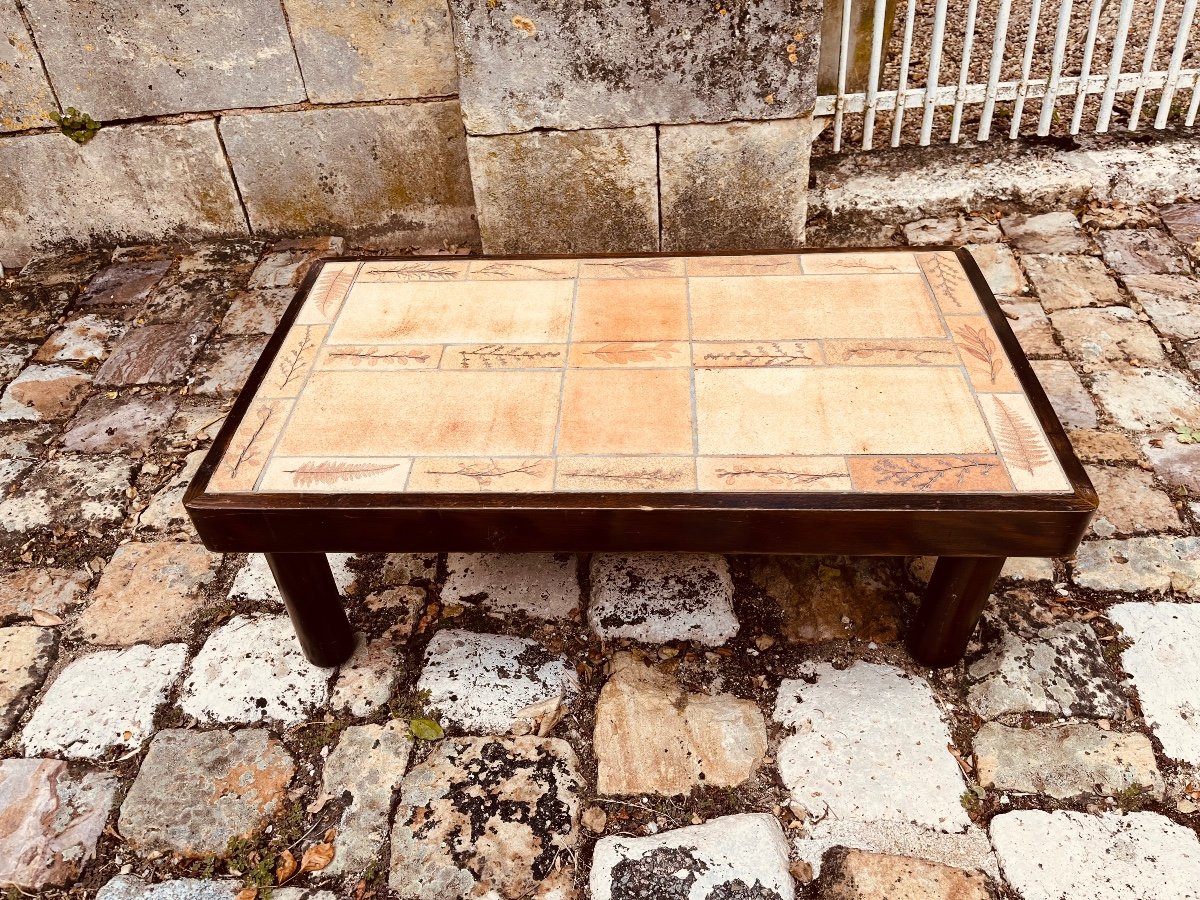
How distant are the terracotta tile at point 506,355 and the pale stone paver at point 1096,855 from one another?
5.05 feet

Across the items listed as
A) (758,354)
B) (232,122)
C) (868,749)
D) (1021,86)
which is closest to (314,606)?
(758,354)

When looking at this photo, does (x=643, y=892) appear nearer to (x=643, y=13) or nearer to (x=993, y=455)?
(x=993, y=455)

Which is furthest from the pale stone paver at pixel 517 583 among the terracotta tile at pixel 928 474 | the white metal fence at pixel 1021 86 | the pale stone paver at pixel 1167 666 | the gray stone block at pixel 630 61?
A: the white metal fence at pixel 1021 86

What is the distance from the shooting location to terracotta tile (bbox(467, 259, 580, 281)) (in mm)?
2662

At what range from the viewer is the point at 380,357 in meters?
2.36

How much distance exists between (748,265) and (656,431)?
0.85 metres

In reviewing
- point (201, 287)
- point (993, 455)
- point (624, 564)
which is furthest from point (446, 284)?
point (201, 287)

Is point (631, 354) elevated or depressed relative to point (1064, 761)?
elevated

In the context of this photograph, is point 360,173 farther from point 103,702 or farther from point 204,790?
point 204,790

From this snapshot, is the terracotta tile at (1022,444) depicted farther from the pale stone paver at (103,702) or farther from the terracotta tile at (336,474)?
the pale stone paver at (103,702)

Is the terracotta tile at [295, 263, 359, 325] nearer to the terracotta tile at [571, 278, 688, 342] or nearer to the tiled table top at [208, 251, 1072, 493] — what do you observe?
the tiled table top at [208, 251, 1072, 493]

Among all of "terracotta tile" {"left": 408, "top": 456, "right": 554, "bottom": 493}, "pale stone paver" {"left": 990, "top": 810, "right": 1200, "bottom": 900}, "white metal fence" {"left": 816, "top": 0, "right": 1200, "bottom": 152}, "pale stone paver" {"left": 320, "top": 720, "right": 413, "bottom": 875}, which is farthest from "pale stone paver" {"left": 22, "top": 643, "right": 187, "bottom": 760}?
"white metal fence" {"left": 816, "top": 0, "right": 1200, "bottom": 152}

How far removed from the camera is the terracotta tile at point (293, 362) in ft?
7.44

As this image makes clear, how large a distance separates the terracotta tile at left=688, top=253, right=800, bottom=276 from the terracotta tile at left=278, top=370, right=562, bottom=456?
2.29 ft
